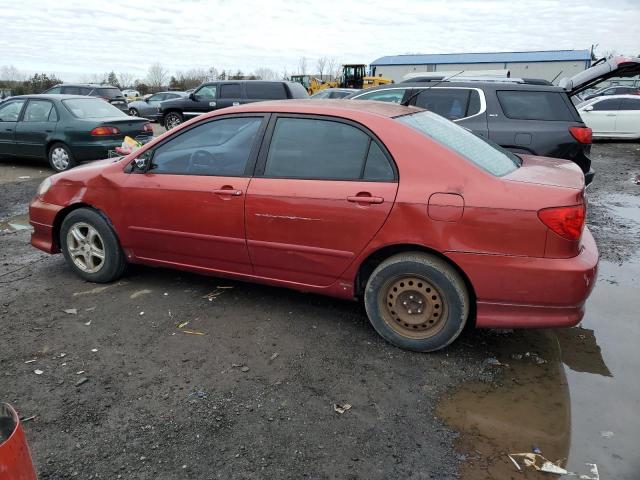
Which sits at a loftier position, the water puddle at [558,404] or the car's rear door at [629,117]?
the car's rear door at [629,117]

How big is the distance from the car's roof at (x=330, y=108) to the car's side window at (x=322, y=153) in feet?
Result: 0.26

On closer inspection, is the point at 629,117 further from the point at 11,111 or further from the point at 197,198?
the point at 11,111

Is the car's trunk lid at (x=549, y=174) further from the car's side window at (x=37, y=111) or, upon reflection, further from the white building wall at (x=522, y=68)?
the white building wall at (x=522, y=68)

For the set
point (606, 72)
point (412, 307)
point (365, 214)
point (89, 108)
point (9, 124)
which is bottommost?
point (412, 307)

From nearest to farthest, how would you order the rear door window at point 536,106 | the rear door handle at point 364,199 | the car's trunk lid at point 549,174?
the car's trunk lid at point 549,174, the rear door handle at point 364,199, the rear door window at point 536,106

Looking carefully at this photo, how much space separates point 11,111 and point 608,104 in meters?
16.5

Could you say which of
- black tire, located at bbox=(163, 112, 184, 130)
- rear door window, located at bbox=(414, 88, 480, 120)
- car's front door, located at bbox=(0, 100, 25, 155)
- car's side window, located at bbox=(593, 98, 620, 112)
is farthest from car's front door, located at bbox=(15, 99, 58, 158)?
car's side window, located at bbox=(593, 98, 620, 112)

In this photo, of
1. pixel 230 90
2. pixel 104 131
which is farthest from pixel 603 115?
pixel 104 131

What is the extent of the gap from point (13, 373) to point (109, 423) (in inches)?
37.3

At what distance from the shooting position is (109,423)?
2.79m

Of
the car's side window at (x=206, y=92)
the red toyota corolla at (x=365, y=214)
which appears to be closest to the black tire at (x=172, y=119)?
Answer: the car's side window at (x=206, y=92)

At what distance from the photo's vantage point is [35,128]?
10242 mm

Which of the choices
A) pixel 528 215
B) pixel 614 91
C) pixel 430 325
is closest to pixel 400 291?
pixel 430 325

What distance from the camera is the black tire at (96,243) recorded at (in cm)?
446
